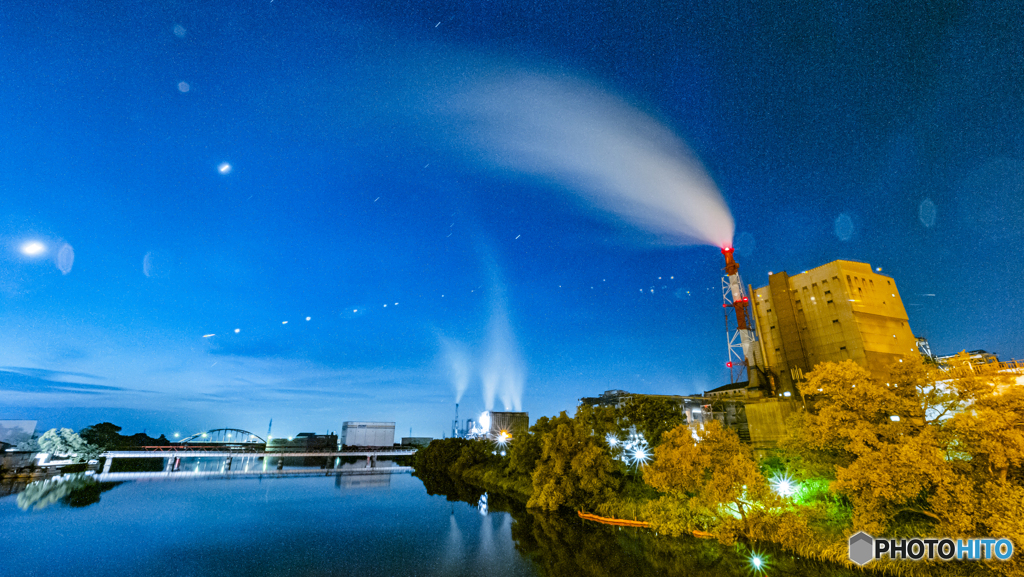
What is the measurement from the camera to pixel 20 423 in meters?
96.6

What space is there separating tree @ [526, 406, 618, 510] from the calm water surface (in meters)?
2.54

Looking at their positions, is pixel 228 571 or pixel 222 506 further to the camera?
pixel 222 506

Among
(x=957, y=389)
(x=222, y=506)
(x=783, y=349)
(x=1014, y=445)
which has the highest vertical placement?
(x=783, y=349)

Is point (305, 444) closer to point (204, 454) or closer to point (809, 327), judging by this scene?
point (204, 454)

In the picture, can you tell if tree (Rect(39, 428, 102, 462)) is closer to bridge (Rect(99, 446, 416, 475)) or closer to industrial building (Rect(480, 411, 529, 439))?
bridge (Rect(99, 446, 416, 475))

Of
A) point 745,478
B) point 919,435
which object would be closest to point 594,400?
point 745,478

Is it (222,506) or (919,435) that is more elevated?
(919,435)

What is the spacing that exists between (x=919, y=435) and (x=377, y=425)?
562 ft

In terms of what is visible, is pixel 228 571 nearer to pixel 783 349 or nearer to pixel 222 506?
pixel 222 506

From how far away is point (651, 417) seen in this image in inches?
2618

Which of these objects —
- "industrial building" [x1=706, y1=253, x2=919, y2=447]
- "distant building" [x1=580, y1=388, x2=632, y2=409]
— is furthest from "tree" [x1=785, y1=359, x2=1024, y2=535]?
"distant building" [x1=580, y1=388, x2=632, y2=409]

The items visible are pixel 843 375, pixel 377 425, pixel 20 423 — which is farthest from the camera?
pixel 377 425

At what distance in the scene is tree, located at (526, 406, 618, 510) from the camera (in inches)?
1977

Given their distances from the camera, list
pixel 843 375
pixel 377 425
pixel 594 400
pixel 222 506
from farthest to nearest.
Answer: pixel 377 425 → pixel 594 400 → pixel 222 506 → pixel 843 375
